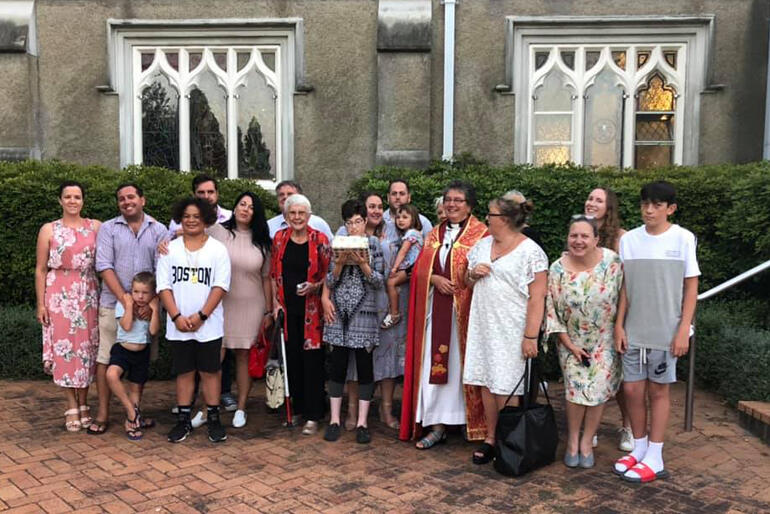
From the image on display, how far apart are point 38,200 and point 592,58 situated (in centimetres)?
732

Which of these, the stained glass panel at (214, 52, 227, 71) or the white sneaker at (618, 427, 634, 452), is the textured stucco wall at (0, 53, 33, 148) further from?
the white sneaker at (618, 427, 634, 452)

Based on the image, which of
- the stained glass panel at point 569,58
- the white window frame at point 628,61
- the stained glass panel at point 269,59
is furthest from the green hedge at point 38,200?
the stained glass panel at point 569,58

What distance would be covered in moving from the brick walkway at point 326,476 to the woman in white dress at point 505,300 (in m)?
0.55

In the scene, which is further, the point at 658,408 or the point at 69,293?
the point at 69,293

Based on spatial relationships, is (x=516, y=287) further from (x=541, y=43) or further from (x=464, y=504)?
(x=541, y=43)

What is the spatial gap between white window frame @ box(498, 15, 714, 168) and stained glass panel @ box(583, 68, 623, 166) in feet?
0.31

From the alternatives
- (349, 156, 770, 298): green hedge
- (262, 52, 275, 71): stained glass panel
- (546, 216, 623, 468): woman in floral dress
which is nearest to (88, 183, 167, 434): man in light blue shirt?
(546, 216, 623, 468): woman in floral dress

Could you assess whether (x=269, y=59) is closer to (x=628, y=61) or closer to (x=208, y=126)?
(x=208, y=126)

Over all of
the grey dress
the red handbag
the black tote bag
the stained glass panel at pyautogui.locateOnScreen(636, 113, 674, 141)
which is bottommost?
the black tote bag

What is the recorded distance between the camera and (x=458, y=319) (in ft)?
15.8

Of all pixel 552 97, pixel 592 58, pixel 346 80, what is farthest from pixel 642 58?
pixel 346 80

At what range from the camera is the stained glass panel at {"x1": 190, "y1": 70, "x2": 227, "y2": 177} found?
9.95 meters

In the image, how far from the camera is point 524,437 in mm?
Answer: 4266

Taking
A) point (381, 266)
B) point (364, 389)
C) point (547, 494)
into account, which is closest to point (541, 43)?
point (381, 266)
